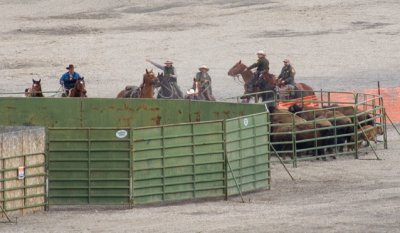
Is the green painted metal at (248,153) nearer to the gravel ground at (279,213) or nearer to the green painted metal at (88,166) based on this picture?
the gravel ground at (279,213)

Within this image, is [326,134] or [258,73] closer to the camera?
[326,134]

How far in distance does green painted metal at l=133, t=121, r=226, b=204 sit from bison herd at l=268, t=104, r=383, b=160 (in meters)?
5.12

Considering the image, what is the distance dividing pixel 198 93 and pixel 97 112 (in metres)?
8.91

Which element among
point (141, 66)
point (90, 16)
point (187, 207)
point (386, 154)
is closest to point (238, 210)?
point (187, 207)

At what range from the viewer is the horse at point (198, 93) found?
170 feet

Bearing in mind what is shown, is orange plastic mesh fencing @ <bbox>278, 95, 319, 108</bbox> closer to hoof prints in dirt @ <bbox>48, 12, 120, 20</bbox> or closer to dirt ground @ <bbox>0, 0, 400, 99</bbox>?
dirt ground @ <bbox>0, 0, 400, 99</bbox>

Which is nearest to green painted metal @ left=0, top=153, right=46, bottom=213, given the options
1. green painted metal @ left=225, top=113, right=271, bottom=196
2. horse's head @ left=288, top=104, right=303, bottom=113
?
green painted metal @ left=225, top=113, right=271, bottom=196

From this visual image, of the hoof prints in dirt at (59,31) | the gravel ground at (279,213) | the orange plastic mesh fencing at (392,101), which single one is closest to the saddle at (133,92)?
the orange plastic mesh fencing at (392,101)

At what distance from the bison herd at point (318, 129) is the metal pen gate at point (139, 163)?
514 centimetres

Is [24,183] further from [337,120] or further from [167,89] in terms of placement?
[167,89]

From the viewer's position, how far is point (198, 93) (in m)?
51.9

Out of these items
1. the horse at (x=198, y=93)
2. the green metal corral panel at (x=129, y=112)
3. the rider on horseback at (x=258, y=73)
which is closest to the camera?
the green metal corral panel at (x=129, y=112)

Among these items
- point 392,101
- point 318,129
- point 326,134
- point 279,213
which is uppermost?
point 392,101

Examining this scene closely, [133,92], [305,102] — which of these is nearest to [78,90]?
[133,92]
